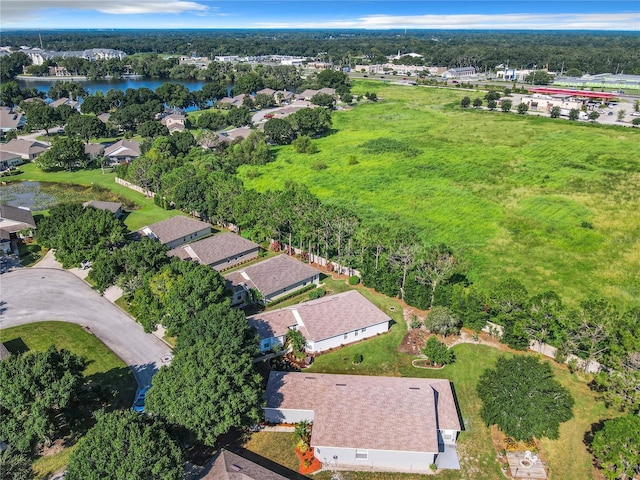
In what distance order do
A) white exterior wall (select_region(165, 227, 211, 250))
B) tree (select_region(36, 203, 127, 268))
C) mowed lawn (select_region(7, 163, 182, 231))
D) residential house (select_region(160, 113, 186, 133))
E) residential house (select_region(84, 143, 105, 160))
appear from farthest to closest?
residential house (select_region(160, 113, 186, 133))
residential house (select_region(84, 143, 105, 160))
mowed lawn (select_region(7, 163, 182, 231))
white exterior wall (select_region(165, 227, 211, 250))
tree (select_region(36, 203, 127, 268))

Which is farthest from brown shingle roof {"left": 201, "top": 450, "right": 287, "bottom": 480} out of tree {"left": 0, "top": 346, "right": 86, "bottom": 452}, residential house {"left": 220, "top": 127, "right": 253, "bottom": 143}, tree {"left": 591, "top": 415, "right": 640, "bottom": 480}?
residential house {"left": 220, "top": 127, "right": 253, "bottom": 143}

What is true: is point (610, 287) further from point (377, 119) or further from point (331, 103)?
point (331, 103)

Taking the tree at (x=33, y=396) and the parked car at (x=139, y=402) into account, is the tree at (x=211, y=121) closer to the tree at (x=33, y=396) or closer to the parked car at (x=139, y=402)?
the parked car at (x=139, y=402)

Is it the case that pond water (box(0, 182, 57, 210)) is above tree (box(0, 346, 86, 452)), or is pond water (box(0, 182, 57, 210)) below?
below

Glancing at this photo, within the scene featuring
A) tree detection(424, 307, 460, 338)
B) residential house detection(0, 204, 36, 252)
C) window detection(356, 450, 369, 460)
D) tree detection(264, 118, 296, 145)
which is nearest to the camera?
window detection(356, 450, 369, 460)

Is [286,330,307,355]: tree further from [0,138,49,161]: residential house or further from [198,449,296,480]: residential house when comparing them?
[0,138,49,161]: residential house

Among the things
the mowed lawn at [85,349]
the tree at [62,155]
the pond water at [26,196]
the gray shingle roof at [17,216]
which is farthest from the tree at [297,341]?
the tree at [62,155]

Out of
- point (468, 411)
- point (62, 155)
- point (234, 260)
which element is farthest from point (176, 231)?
point (62, 155)

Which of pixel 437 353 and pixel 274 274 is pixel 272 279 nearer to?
pixel 274 274
